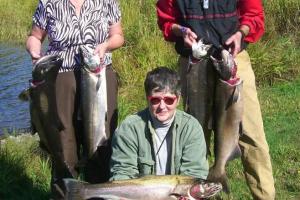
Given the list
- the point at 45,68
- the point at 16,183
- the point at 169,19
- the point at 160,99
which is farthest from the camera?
the point at 16,183

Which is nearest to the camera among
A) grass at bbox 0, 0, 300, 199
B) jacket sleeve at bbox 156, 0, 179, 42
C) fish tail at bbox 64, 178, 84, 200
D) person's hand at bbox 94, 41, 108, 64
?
fish tail at bbox 64, 178, 84, 200

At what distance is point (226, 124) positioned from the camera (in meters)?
4.68

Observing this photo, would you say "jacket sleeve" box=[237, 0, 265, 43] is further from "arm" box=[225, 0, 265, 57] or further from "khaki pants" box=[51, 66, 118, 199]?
"khaki pants" box=[51, 66, 118, 199]

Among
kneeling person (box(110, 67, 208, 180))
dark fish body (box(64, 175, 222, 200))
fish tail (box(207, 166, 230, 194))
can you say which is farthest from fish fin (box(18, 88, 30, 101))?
fish tail (box(207, 166, 230, 194))

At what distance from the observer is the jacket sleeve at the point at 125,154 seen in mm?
4195

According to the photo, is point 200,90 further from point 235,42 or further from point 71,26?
point 71,26

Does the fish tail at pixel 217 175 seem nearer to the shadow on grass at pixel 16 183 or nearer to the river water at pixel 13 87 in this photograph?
the shadow on grass at pixel 16 183

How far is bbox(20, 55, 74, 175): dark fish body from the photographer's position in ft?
14.5

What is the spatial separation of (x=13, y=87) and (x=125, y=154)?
25.1 feet

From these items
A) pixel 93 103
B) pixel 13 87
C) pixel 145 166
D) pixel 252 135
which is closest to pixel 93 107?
pixel 93 103

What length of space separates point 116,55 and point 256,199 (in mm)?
6044

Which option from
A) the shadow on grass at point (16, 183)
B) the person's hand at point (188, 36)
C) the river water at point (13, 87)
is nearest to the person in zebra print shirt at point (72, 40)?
the person's hand at point (188, 36)

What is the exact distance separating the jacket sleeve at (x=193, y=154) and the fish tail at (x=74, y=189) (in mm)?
716

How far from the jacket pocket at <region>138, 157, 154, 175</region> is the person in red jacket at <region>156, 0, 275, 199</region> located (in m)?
0.63
